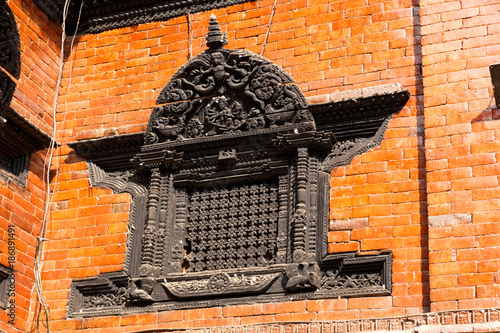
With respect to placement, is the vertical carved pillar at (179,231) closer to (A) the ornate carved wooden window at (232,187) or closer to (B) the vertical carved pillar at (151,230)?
(A) the ornate carved wooden window at (232,187)

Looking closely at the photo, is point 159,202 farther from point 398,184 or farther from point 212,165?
point 398,184

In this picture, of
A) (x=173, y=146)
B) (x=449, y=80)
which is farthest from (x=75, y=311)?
(x=449, y=80)

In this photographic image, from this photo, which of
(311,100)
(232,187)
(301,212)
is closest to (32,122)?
(232,187)

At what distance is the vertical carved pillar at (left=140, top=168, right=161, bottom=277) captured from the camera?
8930mm

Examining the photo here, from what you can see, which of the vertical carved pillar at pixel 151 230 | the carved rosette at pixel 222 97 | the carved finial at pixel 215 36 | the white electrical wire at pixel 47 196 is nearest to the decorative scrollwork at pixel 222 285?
the vertical carved pillar at pixel 151 230

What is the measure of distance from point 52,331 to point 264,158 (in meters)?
2.64

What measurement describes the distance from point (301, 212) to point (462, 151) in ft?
5.08

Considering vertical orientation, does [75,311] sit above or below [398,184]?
below

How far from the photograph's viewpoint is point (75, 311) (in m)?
9.16

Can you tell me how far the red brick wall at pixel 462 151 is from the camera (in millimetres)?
7668

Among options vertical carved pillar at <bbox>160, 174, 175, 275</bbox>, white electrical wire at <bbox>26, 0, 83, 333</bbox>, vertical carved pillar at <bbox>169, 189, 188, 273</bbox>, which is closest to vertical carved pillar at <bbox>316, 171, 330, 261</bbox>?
vertical carved pillar at <bbox>169, 189, 188, 273</bbox>

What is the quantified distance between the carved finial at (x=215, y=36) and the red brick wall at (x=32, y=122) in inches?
78.2

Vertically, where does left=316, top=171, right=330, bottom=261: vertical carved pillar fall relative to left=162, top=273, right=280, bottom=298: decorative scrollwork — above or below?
above

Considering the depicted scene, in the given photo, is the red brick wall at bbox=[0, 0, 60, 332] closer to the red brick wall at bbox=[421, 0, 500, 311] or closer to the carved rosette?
the carved rosette
